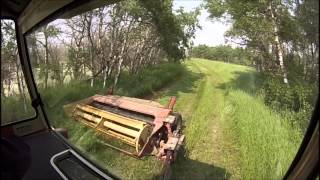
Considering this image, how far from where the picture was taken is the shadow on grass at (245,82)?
159cm

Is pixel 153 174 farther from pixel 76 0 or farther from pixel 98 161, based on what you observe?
pixel 76 0

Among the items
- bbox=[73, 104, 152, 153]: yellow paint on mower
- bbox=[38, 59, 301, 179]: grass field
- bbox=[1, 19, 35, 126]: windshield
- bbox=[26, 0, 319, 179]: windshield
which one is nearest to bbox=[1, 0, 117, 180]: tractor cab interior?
bbox=[1, 19, 35, 126]: windshield

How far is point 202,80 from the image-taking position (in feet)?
6.36

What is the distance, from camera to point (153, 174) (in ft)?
7.00

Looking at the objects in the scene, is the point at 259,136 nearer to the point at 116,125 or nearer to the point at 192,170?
the point at 192,170

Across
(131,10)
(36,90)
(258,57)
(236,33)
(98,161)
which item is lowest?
(98,161)

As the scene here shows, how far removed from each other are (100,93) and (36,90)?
3.97ft

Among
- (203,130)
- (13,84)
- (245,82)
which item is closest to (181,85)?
(203,130)

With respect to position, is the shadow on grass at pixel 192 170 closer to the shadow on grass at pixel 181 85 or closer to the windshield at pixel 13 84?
the shadow on grass at pixel 181 85

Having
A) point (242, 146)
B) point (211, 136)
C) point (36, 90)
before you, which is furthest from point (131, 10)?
point (36, 90)

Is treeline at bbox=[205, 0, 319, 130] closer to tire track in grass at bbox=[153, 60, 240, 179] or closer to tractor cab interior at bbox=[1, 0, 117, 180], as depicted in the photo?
tire track in grass at bbox=[153, 60, 240, 179]

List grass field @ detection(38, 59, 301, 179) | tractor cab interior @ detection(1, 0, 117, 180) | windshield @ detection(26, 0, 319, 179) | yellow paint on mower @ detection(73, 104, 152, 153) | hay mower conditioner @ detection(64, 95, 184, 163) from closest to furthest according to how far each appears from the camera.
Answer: windshield @ detection(26, 0, 319, 179) < grass field @ detection(38, 59, 301, 179) < tractor cab interior @ detection(1, 0, 117, 180) < hay mower conditioner @ detection(64, 95, 184, 163) < yellow paint on mower @ detection(73, 104, 152, 153)

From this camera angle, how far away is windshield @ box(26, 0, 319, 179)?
136cm

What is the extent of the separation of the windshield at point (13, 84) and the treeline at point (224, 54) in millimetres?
2281
